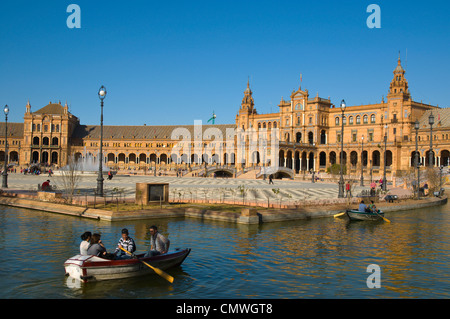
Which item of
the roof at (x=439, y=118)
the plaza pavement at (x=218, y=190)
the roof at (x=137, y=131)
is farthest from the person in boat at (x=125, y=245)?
the roof at (x=137, y=131)

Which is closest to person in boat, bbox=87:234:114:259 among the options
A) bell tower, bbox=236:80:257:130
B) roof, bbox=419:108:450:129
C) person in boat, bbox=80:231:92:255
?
person in boat, bbox=80:231:92:255

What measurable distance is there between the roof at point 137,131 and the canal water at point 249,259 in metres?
108

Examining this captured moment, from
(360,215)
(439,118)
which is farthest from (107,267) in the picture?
(439,118)

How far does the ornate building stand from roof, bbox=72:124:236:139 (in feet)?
1.02

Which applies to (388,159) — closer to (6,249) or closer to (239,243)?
(239,243)

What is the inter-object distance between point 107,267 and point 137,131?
5036 inches

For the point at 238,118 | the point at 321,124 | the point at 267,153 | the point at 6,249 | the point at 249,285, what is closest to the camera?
the point at 249,285

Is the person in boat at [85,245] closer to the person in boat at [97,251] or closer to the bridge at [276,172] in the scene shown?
the person in boat at [97,251]

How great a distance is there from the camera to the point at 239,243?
1942cm

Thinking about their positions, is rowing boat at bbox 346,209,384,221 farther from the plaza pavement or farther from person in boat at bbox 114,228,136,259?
person in boat at bbox 114,228,136,259

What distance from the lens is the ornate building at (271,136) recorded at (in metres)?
94.2
